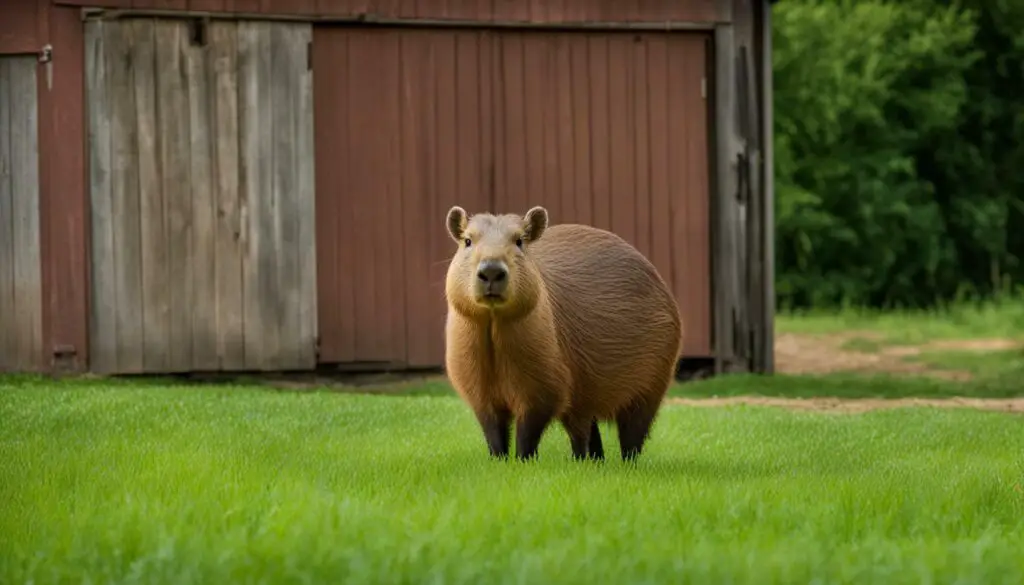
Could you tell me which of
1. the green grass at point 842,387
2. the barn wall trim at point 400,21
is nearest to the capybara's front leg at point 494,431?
the green grass at point 842,387

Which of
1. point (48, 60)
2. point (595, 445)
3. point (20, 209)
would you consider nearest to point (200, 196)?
point (20, 209)

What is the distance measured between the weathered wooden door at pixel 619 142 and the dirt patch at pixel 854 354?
2.19 m

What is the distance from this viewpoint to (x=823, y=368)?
16.5 metres

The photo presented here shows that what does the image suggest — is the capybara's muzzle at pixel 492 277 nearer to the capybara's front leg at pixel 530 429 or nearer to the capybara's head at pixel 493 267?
the capybara's head at pixel 493 267

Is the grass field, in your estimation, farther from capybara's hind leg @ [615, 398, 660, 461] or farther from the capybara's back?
the capybara's back

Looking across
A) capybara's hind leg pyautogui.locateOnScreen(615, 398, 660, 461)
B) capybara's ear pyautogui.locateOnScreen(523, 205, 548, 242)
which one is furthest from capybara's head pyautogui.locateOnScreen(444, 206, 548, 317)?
capybara's hind leg pyautogui.locateOnScreen(615, 398, 660, 461)

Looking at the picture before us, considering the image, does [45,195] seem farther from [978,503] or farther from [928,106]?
[928,106]

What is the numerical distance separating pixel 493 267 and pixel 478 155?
281 inches

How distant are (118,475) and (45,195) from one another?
6766 mm

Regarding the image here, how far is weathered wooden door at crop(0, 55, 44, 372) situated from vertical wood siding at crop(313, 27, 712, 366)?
2.28 metres

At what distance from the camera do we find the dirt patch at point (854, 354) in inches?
635

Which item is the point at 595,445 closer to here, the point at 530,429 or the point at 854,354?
the point at 530,429

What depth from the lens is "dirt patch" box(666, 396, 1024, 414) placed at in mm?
11820

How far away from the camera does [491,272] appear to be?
22.6ft
